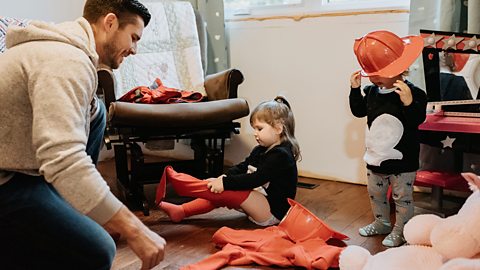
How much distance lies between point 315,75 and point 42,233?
5.77ft

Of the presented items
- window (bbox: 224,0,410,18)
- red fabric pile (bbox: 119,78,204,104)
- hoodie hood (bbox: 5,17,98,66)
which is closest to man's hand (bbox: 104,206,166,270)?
hoodie hood (bbox: 5,17,98,66)

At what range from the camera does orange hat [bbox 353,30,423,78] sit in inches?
64.6

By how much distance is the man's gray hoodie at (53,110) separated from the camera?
2.83ft

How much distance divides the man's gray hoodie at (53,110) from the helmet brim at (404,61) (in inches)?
38.3

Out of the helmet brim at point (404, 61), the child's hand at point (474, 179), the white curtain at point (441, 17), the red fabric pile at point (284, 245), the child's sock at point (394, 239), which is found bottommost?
the child's sock at point (394, 239)

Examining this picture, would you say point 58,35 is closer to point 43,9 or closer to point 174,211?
point 174,211

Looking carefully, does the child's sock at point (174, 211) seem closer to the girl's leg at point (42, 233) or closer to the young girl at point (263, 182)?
the young girl at point (263, 182)

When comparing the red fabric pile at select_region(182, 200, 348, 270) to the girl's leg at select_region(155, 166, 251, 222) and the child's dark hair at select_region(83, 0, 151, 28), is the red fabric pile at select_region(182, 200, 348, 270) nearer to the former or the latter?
the girl's leg at select_region(155, 166, 251, 222)

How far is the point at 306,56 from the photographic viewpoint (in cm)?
254

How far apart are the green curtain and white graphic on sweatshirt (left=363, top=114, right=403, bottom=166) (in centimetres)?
130

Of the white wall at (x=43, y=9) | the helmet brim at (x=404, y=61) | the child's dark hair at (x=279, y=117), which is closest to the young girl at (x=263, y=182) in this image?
the child's dark hair at (x=279, y=117)

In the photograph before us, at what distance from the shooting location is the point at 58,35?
3.31 feet

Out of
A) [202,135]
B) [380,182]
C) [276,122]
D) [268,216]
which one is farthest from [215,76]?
[380,182]

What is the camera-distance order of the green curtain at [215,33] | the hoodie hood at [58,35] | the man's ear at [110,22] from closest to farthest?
the hoodie hood at [58,35] → the man's ear at [110,22] → the green curtain at [215,33]
